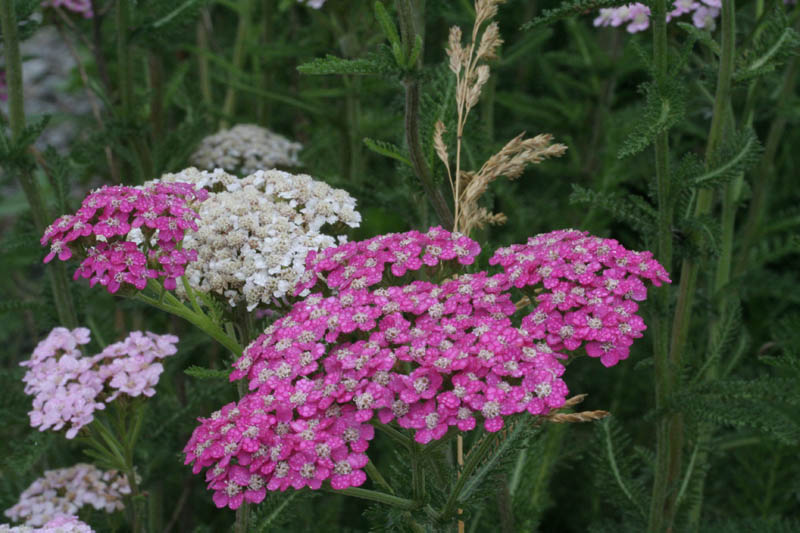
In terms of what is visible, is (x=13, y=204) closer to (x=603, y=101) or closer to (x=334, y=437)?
(x=603, y=101)

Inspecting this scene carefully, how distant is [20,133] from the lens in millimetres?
2068

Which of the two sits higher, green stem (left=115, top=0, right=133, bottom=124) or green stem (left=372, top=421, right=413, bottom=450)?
green stem (left=115, top=0, right=133, bottom=124)

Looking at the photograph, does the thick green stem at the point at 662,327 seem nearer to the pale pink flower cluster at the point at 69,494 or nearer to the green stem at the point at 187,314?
the green stem at the point at 187,314

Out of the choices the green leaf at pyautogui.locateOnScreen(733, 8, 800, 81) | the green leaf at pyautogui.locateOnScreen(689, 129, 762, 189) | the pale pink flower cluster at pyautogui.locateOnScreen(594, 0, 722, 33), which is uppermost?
the pale pink flower cluster at pyautogui.locateOnScreen(594, 0, 722, 33)

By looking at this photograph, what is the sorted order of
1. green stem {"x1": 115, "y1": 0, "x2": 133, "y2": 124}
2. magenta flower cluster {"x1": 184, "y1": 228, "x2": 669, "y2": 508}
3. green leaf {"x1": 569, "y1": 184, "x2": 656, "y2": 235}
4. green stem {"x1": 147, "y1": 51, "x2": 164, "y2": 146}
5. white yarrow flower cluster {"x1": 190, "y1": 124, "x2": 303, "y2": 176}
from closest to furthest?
magenta flower cluster {"x1": 184, "y1": 228, "x2": 669, "y2": 508}
green leaf {"x1": 569, "y1": 184, "x2": 656, "y2": 235}
green stem {"x1": 115, "y1": 0, "x2": 133, "y2": 124}
white yarrow flower cluster {"x1": 190, "y1": 124, "x2": 303, "y2": 176}
green stem {"x1": 147, "y1": 51, "x2": 164, "y2": 146}

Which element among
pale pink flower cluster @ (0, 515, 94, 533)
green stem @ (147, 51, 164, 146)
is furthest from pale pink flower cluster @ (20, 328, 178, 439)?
green stem @ (147, 51, 164, 146)

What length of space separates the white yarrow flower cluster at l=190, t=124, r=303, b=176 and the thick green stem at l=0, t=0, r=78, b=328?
513 mm

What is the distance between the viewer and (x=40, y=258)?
226cm

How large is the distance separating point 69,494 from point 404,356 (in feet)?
3.41

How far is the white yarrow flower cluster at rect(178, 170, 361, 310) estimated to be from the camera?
5.23ft

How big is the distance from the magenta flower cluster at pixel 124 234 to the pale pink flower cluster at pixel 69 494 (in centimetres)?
64

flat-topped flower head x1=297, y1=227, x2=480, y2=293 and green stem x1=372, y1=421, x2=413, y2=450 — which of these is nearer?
green stem x1=372, y1=421, x2=413, y2=450

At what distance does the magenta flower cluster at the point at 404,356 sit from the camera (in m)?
1.27

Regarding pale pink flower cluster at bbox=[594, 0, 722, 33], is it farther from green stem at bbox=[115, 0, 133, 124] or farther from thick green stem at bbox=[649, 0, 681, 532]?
green stem at bbox=[115, 0, 133, 124]
